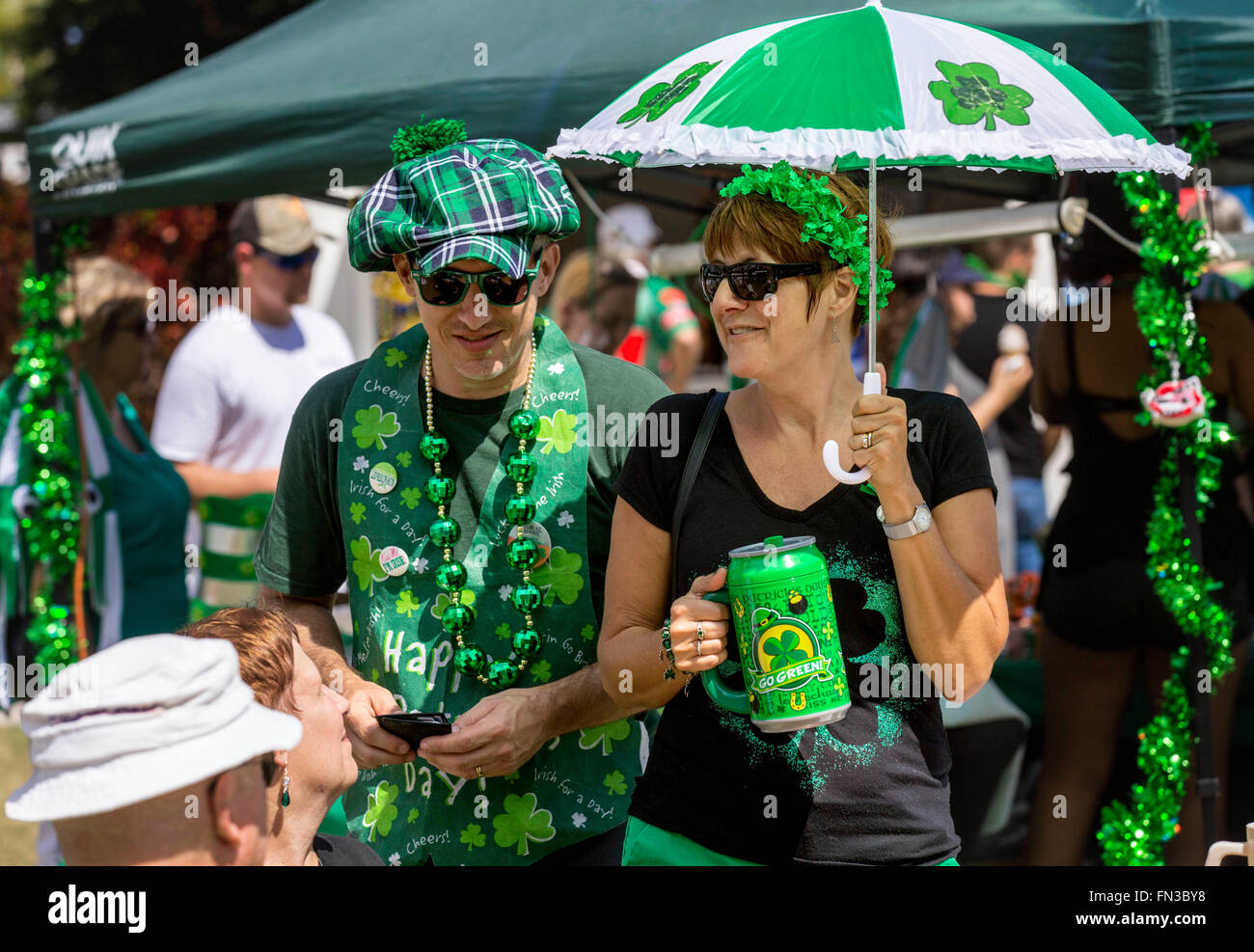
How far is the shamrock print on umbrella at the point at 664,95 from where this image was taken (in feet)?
7.02

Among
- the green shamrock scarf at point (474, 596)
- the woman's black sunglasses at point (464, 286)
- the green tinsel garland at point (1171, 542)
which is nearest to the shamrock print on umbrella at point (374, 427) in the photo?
the green shamrock scarf at point (474, 596)

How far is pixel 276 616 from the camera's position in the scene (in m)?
2.13

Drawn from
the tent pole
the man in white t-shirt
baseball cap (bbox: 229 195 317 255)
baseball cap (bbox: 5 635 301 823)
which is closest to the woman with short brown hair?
baseball cap (bbox: 5 635 301 823)

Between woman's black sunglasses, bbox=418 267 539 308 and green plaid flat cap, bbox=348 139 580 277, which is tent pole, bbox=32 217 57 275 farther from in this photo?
woman's black sunglasses, bbox=418 267 539 308

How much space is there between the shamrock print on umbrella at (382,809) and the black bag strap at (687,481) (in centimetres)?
71

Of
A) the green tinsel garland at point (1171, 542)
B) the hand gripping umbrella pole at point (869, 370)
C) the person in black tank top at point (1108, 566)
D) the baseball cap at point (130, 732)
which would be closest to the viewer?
the baseball cap at point (130, 732)

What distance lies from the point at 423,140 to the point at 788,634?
1180mm

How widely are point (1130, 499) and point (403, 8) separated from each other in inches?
113

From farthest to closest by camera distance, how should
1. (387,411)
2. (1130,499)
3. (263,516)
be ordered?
(263,516)
(1130,499)
(387,411)

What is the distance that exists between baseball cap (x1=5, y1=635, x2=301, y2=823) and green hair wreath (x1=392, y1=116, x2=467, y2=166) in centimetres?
116

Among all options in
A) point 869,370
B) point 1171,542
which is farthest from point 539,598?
point 1171,542

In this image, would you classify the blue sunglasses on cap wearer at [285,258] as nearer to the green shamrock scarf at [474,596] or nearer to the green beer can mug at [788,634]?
the green shamrock scarf at [474,596]
